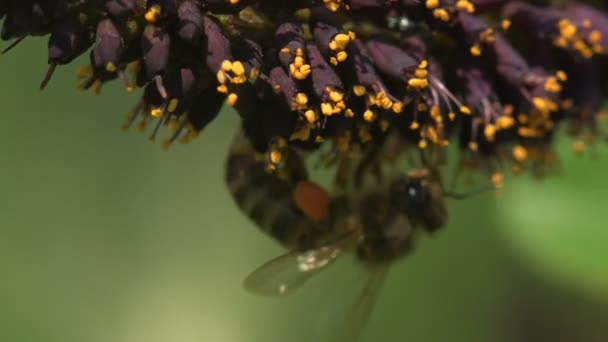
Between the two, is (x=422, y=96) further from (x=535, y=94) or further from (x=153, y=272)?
(x=153, y=272)

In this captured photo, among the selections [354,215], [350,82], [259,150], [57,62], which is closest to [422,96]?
[350,82]

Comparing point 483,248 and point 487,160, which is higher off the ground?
point 487,160

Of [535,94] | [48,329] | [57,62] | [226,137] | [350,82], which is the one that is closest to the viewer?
[57,62]

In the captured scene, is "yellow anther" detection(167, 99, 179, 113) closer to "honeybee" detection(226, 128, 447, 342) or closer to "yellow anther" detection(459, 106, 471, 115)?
"honeybee" detection(226, 128, 447, 342)

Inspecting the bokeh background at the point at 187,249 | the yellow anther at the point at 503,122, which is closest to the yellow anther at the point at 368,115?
the yellow anther at the point at 503,122

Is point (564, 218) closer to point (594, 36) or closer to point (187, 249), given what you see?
point (594, 36)

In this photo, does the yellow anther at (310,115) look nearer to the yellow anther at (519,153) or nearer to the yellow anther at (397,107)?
the yellow anther at (397,107)
